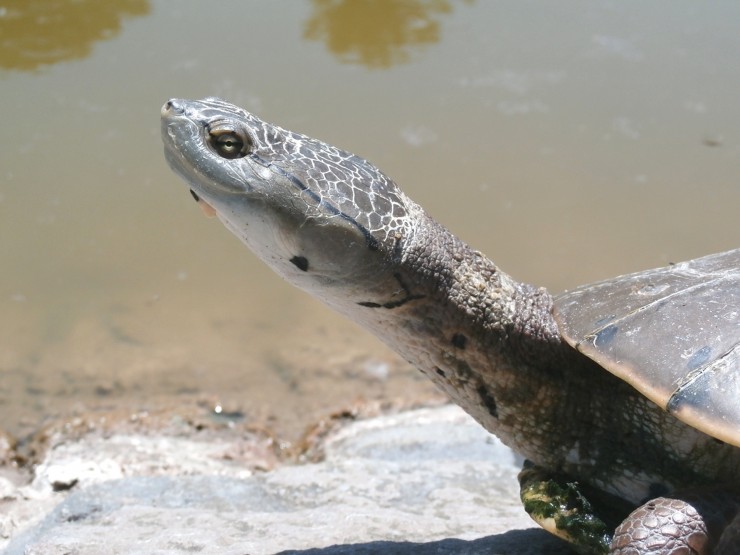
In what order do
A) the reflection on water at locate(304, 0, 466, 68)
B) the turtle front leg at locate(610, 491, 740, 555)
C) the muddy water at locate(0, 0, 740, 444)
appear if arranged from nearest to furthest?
the turtle front leg at locate(610, 491, 740, 555)
the muddy water at locate(0, 0, 740, 444)
the reflection on water at locate(304, 0, 466, 68)

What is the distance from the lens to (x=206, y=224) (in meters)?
6.81

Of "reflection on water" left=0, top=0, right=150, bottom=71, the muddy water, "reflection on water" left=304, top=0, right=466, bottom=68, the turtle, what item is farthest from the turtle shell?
"reflection on water" left=0, top=0, right=150, bottom=71

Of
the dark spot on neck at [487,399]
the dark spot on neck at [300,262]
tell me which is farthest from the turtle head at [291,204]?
the dark spot on neck at [487,399]

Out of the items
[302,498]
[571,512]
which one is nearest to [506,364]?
[571,512]

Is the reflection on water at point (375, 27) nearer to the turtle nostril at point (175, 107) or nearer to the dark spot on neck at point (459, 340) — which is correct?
the turtle nostril at point (175, 107)

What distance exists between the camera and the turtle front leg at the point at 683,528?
2135 millimetres

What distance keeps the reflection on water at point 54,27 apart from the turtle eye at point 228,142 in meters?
7.44

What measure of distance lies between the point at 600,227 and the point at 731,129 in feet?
8.12

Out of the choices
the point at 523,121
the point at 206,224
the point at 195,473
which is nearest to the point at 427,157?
the point at 523,121

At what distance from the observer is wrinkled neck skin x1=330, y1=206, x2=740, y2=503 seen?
262cm

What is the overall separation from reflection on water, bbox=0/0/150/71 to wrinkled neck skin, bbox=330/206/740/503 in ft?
25.6

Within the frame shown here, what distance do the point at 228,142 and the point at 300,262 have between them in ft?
1.42

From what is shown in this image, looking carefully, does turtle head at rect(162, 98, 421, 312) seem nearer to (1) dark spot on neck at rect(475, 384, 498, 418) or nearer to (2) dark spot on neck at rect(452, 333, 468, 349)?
(2) dark spot on neck at rect(452, 333, 468, 349)

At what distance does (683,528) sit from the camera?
2.15 meters
